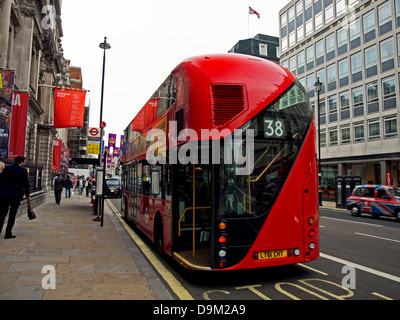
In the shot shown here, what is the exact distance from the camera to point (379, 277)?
5629mm

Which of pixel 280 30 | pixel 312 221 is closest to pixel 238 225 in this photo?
pixel 312 221

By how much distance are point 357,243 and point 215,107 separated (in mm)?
6481

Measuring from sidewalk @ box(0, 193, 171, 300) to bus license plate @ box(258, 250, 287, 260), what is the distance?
1.55 metres

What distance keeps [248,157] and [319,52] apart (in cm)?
3811

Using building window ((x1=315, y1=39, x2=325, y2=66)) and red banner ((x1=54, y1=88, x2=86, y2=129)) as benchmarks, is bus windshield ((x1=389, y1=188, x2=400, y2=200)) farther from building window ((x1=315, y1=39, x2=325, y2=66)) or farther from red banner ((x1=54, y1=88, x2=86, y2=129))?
building window ((x1=315, y1=39, x2=325, y2=66))

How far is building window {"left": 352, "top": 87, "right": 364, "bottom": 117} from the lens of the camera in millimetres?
32109

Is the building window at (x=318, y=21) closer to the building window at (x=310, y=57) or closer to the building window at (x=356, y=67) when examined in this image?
the building window at (x=310, y=57)

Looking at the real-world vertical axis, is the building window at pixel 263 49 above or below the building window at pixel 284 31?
above

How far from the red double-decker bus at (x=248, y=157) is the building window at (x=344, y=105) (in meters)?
31.8

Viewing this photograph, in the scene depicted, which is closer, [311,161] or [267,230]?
[267,230]

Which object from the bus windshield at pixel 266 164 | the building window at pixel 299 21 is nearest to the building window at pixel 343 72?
the building window at pixel 299 21

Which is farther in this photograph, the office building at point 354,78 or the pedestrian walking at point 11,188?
the office building at point 354,78

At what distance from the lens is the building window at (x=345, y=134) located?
33938mm
